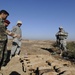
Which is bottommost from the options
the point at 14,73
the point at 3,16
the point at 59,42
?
the point at 14,73

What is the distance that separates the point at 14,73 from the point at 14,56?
296 centimetres

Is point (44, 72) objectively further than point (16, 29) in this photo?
No

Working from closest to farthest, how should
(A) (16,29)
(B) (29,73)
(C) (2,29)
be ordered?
(C) (2,29), (B) (29,73), (A) (16,29)

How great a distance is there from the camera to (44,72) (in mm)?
6363

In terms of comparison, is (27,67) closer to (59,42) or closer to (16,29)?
(16,29)

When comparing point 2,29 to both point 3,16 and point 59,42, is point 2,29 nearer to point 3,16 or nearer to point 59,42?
point 3,16

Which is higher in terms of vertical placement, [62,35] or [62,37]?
[62,35]

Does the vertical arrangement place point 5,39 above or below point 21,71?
above

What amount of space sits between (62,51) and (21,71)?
5.80 m

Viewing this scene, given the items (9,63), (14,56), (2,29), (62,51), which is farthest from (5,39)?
(62,51)

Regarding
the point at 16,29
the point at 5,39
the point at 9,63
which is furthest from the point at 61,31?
the point at 5,39

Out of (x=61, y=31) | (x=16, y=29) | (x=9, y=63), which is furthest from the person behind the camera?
(x=61, y=31)

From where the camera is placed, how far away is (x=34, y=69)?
743 centimetres

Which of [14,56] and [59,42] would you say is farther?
[59,42]
